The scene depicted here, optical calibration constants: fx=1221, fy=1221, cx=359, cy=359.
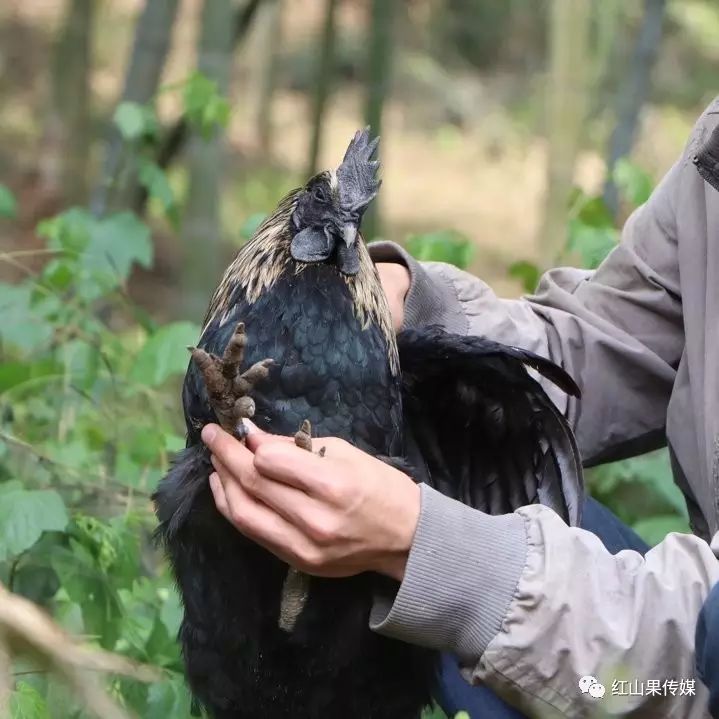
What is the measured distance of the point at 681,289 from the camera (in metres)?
2.73

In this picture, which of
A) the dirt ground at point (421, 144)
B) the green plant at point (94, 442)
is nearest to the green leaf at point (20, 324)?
the green plant at point (94, 442)

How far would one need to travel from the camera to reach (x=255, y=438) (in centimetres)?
207

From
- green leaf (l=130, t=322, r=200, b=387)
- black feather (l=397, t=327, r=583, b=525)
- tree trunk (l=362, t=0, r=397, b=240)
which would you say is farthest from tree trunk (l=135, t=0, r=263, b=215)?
black feather (l=397, t=327, r=583, b=525)

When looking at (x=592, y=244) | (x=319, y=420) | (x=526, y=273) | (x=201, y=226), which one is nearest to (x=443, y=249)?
(x=526, y=273)

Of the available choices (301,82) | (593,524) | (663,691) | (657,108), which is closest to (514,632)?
(663,691)

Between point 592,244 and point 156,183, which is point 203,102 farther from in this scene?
point 592,244

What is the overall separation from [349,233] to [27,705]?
1061mm

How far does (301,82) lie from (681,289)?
471 inches

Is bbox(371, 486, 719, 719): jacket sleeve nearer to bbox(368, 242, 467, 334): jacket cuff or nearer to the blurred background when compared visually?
the blurred background

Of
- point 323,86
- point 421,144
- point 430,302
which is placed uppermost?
point 323,86

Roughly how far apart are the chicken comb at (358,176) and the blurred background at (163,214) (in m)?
0.86

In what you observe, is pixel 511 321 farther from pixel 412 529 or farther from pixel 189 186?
pixel 189 186

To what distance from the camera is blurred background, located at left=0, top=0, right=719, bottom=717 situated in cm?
286

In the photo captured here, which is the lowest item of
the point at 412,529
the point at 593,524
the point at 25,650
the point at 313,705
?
the point at 313,705
